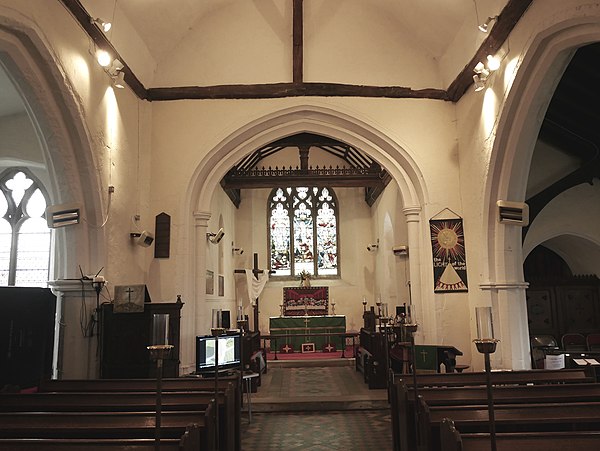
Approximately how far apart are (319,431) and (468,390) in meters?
2.27

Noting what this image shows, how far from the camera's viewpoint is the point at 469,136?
720 centimetres

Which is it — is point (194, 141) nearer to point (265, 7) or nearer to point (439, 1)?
point (265, 7)

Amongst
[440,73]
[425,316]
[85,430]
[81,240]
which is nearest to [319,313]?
[425,316]

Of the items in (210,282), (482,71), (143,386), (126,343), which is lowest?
(143,386)

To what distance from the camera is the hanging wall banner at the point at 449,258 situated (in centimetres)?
737

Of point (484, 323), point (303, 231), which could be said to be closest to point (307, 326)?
point (303, 231)

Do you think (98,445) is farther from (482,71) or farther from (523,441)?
(482,71)

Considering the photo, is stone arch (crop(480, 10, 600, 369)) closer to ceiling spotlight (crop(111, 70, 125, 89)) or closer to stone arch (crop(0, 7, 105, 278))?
ceiling spotlight (crop(111, 70, 125, 89))

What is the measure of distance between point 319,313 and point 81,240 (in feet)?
28.7

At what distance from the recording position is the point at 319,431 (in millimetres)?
5645

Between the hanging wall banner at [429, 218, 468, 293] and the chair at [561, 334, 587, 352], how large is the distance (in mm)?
3652

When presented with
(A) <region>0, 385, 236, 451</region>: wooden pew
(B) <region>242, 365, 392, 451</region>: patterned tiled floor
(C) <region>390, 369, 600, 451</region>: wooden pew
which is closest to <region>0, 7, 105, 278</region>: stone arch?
(A) <region>0, 385, 236, 451</region>: wooden pew

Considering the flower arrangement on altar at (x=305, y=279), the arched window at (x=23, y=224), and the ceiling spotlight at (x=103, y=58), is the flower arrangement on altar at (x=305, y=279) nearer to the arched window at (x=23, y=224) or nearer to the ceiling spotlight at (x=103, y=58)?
the arched window at (x=23, y=224)

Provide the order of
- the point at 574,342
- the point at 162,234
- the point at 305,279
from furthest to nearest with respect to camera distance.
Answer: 1. the point at 305,279
2. the point at 574,342
3. the point at 162,234
